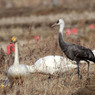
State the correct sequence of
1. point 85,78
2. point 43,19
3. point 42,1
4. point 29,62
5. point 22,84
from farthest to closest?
point 42,1 → point 43,19 → point 29,62 → point 85,78 → point 22,84

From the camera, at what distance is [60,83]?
19.2 feet

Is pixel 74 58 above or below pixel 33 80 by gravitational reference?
above

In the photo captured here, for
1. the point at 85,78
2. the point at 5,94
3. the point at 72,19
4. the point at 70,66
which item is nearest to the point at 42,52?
the point at 70,66

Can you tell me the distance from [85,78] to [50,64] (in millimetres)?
996

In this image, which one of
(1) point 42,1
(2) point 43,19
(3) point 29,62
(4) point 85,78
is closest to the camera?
(4) point 85,78

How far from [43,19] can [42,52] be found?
60.3ft

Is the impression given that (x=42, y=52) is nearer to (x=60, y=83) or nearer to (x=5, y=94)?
(x=60, y=83)

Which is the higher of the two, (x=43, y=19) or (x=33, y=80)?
(x=43, y=19)

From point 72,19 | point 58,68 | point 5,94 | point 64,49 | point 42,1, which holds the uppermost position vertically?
point 42,1

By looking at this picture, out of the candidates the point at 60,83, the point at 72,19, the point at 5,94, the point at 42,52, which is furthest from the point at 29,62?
the point at 72,19

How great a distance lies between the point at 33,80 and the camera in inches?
237

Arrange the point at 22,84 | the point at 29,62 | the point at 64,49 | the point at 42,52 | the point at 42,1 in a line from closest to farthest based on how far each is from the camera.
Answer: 1. the point at 22,84
2. the point at 64,49
3. the point at 29,62
4. the point at 42,52
5. the point at 42,1

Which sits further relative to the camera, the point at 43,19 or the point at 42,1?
the point at 42,1

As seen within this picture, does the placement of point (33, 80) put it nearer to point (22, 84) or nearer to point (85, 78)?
point (22, 84)
